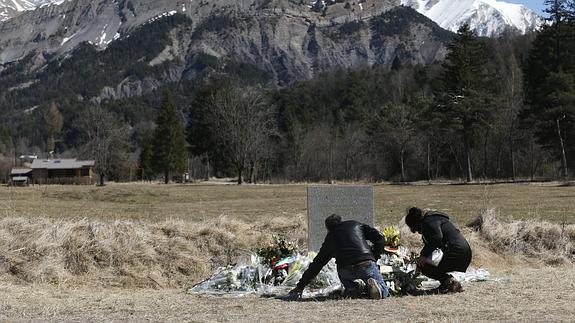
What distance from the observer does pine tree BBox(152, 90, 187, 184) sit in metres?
71.2

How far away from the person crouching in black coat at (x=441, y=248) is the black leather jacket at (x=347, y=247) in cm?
65

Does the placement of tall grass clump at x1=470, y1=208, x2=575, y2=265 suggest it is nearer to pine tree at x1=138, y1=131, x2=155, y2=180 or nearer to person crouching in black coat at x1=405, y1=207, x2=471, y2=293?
person crouching in black coat at x1=405, y1=207, x2=471, y2=293

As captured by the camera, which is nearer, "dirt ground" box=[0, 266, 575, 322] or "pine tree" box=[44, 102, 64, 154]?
"dirt ground" box=[0, 266, 575, 322]

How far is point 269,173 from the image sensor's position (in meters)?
90.0

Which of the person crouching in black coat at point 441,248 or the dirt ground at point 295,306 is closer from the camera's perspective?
the dirt ground at point 295,306

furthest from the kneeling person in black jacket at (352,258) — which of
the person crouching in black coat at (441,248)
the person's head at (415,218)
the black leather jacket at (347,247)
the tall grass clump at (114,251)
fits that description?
the tall grass clump at (114,251)

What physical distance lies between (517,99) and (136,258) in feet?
182

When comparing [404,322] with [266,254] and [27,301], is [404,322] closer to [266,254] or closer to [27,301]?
[266,254]

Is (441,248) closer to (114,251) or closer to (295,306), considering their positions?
(295,306)

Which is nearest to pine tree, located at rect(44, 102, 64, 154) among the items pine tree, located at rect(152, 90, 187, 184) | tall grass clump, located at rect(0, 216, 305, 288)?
pine tree, located at rect(152, 90, 187, 184)

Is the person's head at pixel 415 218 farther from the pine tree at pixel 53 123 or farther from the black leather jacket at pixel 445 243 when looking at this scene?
the pine tree at pixel 53 123

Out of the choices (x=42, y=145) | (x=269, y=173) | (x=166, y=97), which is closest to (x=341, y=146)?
(x=269, y=173)

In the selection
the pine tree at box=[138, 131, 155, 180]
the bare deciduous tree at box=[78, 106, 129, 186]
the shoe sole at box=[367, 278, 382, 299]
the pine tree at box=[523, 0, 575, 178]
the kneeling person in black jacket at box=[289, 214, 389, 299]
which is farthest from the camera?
the pine tree at box=[138, 131, 155, 180]

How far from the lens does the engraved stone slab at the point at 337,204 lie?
41.1ft
